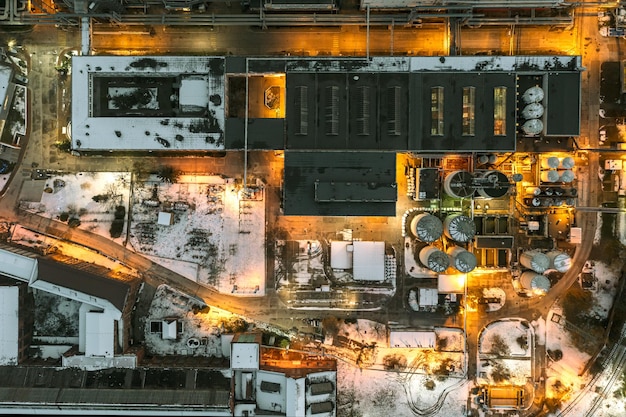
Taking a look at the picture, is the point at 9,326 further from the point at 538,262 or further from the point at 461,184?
the point at 538,262

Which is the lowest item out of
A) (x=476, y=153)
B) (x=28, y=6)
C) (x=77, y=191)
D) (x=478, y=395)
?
(x=478, y=395)

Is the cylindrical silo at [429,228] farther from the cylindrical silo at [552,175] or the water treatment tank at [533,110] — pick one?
the water treatment tank at [533,110]

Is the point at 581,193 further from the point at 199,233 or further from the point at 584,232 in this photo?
the point at 199,233

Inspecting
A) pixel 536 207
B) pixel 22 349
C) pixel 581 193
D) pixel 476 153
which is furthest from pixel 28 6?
pixel 581 193

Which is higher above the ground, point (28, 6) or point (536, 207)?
point (28, 6)

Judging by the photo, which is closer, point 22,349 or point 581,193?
point 22,349

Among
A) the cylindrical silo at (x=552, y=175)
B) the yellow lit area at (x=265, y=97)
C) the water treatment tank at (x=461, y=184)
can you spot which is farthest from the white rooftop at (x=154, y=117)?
the cylindrical silo at (x=552, y=175)

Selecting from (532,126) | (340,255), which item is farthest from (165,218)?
(532,126)
